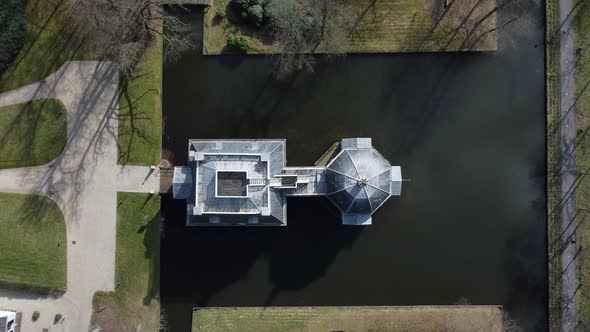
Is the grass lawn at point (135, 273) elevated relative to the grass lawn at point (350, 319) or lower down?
elevated

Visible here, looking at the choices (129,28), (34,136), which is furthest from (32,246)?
(129,28)

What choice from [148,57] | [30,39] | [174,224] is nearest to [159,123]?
[148,57]

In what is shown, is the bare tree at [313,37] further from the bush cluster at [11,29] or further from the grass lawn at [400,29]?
the bush cluster at [11,29]

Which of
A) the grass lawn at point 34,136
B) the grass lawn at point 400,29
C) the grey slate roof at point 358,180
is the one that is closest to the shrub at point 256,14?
the grass lawn at point 400,29

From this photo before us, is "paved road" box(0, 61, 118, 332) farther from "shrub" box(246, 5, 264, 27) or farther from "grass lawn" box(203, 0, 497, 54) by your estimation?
"shrub" box(246, 5, 264, 27)

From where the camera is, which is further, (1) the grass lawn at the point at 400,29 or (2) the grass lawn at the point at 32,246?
(1) the grass lawn at the point at 400,29

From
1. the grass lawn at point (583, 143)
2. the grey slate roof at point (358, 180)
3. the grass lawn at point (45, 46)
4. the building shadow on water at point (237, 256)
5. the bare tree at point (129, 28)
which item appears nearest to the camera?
the grey slate roof at point (358, 180)

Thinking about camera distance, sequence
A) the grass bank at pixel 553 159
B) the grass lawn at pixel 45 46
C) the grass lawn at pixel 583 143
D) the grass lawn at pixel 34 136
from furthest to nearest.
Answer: the grass lawn at pixel 45 46 → the grass lawn at pixel 34 136 → the grass bank at pixel 553 159 → the grass lawn at pixel 583 143

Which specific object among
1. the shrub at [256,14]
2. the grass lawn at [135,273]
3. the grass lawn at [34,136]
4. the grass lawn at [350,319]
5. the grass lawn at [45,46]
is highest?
the shrub at [256,14]
